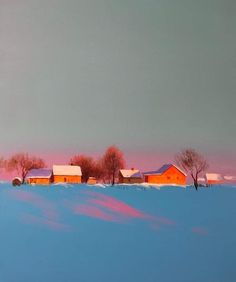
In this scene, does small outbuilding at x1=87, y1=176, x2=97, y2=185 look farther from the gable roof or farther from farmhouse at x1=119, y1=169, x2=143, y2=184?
the gable roof

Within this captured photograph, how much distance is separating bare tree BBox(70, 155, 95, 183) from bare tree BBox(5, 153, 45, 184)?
0.17m

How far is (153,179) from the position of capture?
2.34 meters

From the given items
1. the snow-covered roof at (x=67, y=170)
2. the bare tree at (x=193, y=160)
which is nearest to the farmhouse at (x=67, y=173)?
the snow-covered roof at (x=67, y=170)

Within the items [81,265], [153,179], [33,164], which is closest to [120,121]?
[153,179]

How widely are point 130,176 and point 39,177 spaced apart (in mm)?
457

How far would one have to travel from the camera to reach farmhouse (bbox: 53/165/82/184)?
2294 mm

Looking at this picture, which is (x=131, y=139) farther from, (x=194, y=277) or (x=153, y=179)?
(x=194, y=277)

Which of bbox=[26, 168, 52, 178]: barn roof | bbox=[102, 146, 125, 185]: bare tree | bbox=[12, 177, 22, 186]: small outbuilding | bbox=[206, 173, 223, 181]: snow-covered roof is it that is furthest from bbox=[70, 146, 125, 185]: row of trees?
bbox=[206, 173, 223, 181]: snow-covered roof

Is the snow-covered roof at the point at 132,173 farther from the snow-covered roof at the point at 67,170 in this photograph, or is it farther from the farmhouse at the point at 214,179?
the farmhouse at the point at 214,179

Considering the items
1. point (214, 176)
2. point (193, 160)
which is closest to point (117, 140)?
point (193, 160)

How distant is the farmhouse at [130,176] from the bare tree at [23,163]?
1.31 feet

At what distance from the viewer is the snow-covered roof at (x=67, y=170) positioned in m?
2.30

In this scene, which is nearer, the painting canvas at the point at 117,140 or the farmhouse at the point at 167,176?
the painting canvas at the point at 117,140

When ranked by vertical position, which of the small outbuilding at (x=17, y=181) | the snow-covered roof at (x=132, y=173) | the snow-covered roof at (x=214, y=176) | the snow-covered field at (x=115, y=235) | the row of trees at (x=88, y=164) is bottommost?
the snow-covered field at (x=115, y=235)
